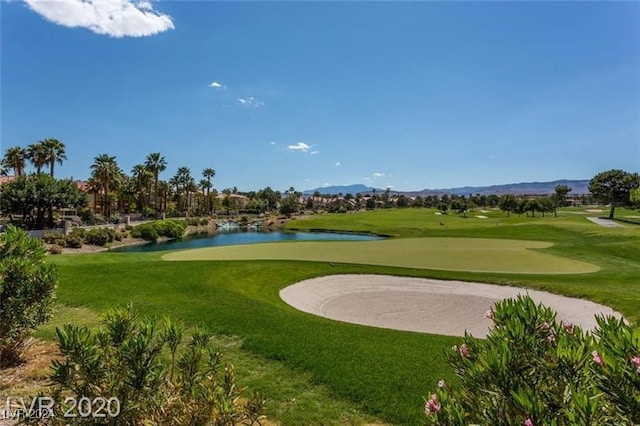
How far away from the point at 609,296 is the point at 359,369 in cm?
1096

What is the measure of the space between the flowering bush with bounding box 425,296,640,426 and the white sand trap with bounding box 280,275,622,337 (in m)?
8.23

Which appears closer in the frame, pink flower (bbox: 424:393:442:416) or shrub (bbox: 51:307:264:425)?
pink flower (bbox: 424:393:442:416)

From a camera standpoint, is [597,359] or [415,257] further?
[415,257]

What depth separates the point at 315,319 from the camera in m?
9.52

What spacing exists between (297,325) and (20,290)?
18.3 ft

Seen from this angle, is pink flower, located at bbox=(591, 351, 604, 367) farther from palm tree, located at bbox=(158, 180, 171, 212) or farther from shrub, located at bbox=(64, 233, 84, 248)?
palm tree, located at bbox=(158, 180, 171, 212)

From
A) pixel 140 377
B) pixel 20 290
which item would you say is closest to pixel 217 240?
pixel 20 290

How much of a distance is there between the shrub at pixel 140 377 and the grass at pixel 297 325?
74.9 inches

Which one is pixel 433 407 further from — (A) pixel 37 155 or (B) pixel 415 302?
(A) pixel 37 155

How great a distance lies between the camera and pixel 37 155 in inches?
2130

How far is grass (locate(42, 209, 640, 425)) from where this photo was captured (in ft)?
18.2

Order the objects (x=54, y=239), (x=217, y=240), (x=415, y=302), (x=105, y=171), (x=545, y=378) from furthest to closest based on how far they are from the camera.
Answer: (x=105, y=171) < (x=217, y=240) < (x=54, y=239) < (x=415, y=302) < (x=545, y=378)

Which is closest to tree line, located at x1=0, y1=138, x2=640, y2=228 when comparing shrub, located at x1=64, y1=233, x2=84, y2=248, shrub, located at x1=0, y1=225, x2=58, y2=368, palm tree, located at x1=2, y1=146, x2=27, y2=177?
palm tree, located at x1=2, y1=146, x2=27, y2=177

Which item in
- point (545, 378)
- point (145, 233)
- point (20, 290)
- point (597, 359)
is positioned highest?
point (597, 359)
